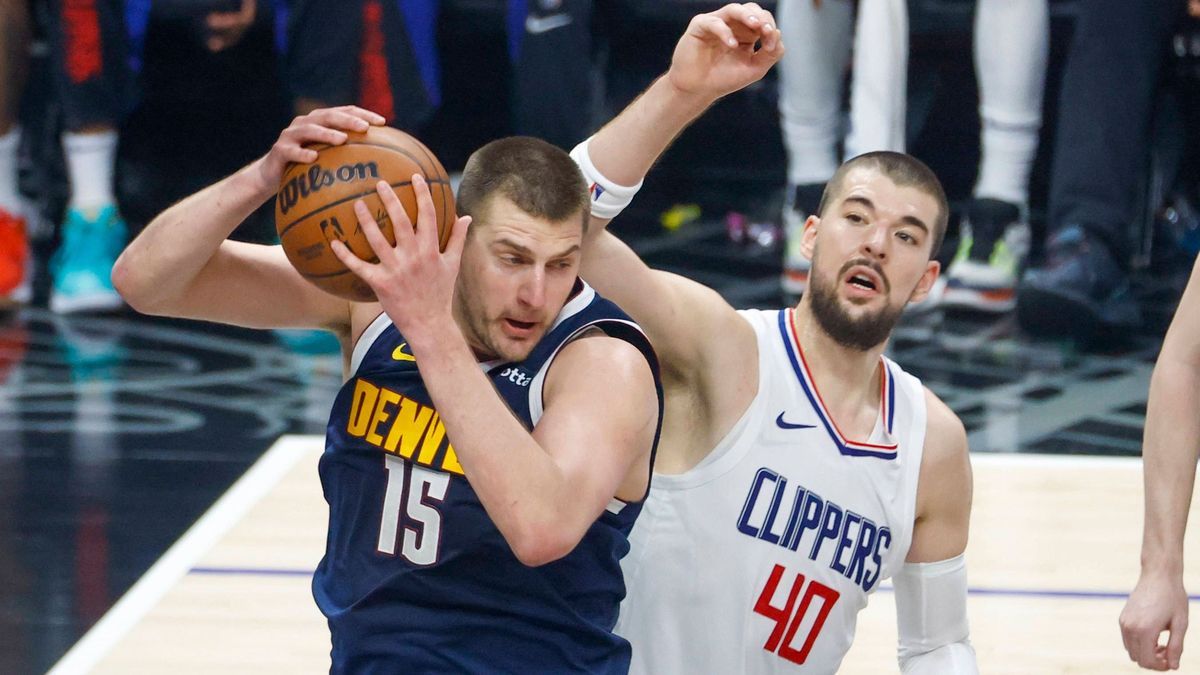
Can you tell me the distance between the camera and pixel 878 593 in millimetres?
4426

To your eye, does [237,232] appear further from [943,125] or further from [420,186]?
[420,186]

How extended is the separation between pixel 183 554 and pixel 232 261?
1.99 metres

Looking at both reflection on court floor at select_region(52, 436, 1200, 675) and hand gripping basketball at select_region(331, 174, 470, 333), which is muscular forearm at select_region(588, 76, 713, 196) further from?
reflection on court floor at select_region(52, 436, 1200, 675)

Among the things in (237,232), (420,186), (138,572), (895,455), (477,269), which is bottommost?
(237,232)

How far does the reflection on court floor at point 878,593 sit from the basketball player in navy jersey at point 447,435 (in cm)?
142

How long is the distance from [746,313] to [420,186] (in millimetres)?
1145

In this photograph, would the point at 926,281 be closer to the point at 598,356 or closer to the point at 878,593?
the point at 598,356

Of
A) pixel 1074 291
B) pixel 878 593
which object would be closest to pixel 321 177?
pixel 878 593

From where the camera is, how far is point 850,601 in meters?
3.10

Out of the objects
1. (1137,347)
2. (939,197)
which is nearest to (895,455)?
(939,197)

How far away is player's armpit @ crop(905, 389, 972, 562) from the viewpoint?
123 inches

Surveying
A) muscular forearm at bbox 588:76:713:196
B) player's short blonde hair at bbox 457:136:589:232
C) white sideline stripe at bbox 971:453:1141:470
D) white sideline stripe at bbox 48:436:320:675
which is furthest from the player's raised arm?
white sideline stripe at bbox 971:453:1141:470

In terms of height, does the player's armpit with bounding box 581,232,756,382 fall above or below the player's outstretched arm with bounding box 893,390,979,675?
above

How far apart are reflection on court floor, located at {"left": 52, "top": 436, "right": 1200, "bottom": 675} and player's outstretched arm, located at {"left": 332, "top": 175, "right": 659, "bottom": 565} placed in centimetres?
177
